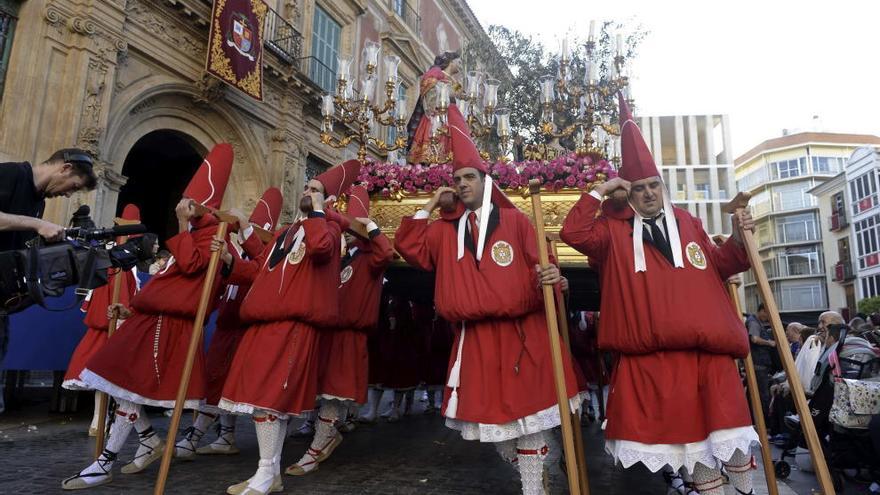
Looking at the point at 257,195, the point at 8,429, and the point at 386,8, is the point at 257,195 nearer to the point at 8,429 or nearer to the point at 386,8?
the point at 8,429

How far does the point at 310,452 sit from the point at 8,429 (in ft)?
13.1

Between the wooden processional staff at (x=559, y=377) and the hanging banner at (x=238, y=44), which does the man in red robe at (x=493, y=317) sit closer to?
the wooden processional staff at (x=559, y=377)

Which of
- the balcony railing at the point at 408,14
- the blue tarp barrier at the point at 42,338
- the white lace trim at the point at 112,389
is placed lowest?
the white lace trim at the point at 112,389

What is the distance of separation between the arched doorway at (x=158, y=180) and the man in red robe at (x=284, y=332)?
454 inches

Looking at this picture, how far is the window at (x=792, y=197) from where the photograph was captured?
53.8m

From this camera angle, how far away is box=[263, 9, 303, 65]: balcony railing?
13.7m

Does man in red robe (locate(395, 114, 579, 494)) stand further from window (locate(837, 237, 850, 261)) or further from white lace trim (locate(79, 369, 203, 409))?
window (locate(837, 237, 850, 261))

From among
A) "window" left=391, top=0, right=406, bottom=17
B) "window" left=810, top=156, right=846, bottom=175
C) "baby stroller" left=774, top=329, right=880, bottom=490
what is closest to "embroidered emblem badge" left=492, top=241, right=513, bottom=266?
"baby stroller" left=774, top=329, right=880, bottom=490

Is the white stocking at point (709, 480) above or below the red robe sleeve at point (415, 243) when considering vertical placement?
below

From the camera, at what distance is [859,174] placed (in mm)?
37312

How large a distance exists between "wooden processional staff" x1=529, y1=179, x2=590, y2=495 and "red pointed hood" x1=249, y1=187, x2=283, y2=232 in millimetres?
3208

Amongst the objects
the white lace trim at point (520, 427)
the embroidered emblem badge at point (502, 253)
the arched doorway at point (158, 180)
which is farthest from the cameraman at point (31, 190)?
the arched doorway at point (158, 180)

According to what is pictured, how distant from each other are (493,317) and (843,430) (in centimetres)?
378

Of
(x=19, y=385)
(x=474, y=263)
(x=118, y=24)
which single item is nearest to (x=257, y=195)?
(x=118, y=24)
